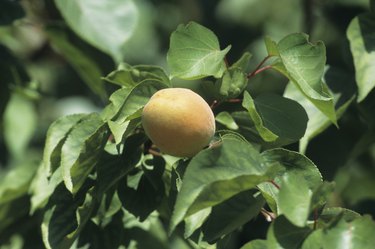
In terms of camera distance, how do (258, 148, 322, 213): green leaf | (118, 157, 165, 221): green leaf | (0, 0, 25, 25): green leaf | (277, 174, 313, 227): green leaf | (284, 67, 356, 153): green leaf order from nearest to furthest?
1. (277, 174, 313, 227): green leaf
2. (258, 148, 322, 213): green leaf
3. (118, 157, 165, 221): green leaf
4. (284, 67, 356, 153): green leaf
5. (0, 0, 25, 25): green leaf

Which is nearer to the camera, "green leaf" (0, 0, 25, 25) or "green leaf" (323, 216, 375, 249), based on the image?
"green leaf" (323, 216, 375, 249)

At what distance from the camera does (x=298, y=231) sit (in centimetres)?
120

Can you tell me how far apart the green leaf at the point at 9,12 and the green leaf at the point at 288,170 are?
88 cm

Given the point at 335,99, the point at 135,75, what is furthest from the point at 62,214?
the point at 335,99

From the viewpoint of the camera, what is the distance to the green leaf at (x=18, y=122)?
90.7 inches

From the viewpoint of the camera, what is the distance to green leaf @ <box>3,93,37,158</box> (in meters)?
2.30

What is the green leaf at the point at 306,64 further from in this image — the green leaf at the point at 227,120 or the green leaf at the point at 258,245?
the green leaf at the point at 258,245

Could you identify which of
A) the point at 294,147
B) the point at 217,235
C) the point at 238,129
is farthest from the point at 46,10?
the point at 217,235

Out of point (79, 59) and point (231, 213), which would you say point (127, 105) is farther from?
point (79, 59)

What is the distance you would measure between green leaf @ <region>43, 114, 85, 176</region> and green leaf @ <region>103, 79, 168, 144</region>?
0.41 ft

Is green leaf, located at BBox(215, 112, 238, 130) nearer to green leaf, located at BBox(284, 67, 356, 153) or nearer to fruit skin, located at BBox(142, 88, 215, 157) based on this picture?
fruit skin, located at BBox(142, 88, 215, 157)

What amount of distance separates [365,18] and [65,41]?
773 millimetres

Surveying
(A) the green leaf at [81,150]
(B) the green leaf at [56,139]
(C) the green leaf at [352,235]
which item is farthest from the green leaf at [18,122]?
(C) the green leaf at [352,235]

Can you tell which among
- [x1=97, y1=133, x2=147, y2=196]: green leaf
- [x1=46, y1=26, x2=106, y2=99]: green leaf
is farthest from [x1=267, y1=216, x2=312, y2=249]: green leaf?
[x1=46, y1=26, x2=106, y2=99]: green leaf
